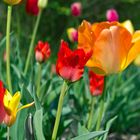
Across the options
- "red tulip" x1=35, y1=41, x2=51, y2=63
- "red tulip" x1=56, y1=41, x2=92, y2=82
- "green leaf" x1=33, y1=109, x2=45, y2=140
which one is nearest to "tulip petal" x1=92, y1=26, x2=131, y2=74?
"red tulip" x1=56, y1=41, x2=92, y2=82

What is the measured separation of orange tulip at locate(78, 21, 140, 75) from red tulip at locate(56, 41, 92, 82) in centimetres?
9

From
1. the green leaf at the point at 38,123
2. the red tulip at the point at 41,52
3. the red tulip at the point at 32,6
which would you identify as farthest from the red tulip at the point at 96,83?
the red tulip at the point at 32,6

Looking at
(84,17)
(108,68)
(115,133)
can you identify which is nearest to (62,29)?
(84,17)

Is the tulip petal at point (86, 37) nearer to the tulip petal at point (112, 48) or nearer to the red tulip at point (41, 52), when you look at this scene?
the tulip petal at point (112, 48)

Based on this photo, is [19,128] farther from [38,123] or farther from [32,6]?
[32,6]

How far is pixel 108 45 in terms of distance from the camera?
161 cm

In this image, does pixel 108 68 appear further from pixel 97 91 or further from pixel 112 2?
pixel 112 2

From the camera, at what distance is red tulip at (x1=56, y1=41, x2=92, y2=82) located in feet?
4.81

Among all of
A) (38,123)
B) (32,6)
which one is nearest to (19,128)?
(38,123)

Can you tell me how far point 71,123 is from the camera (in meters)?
2.31

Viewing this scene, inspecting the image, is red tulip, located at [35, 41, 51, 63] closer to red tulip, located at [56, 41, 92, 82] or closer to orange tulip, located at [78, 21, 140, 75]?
orange tulip, located at [78, 21, 140, 75]

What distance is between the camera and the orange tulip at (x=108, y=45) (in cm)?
158

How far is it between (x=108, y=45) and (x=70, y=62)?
173mm

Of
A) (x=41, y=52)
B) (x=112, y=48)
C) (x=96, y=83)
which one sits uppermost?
(x=112, y=48)
